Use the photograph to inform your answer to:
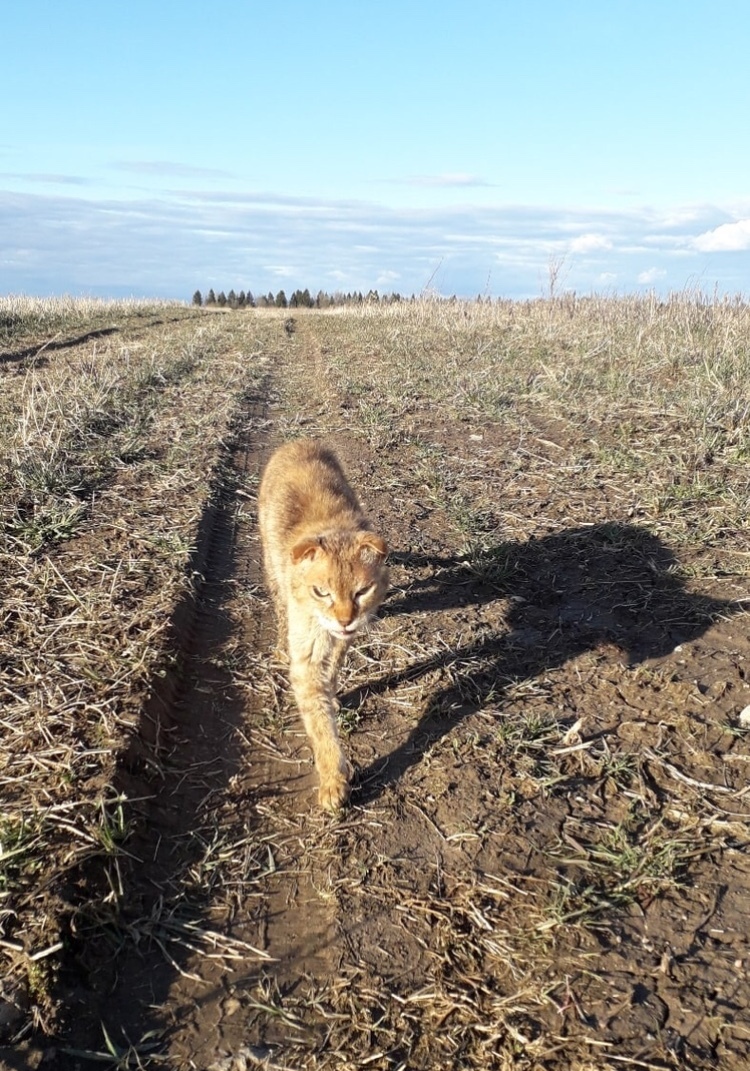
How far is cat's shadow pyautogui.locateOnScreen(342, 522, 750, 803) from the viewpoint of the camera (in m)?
4.07

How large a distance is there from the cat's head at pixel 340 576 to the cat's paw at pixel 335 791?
717 mm

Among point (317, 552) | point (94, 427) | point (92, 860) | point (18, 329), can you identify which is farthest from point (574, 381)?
point (18, 329)

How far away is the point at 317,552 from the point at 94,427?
6.35m

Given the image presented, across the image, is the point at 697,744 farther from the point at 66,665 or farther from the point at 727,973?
the point at 66,665

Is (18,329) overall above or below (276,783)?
above

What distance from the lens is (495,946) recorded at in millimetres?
2562

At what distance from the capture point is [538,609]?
5023 mm

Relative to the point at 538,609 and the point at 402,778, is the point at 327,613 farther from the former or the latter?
the point at 538,609

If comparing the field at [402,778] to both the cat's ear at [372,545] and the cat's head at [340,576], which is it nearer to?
the cat's head at [340,576]

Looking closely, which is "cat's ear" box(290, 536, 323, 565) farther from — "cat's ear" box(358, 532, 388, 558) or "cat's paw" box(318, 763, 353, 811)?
"cat's paw" box(318, 763, 353, 811)

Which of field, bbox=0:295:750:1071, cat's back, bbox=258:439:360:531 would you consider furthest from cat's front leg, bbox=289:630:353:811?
cat's back, bbox=258:439:360:531

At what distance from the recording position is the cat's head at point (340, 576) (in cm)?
369

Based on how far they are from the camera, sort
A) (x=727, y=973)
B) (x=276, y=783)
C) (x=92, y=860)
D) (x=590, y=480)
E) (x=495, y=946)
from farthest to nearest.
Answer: (x=590, y=480), (x=276, y=783), (x=92, y=860), (x=495, y=946), (x=727, y=973)

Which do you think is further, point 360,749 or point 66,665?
point 66,665
